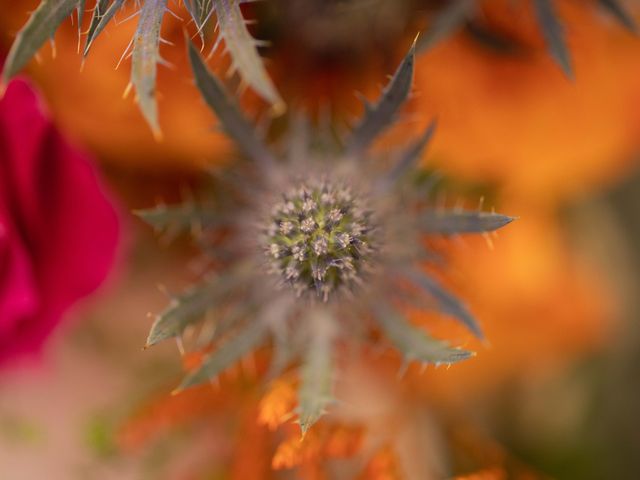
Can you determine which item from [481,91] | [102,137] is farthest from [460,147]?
[102,137]

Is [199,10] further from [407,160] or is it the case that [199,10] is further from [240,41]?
[407,160]

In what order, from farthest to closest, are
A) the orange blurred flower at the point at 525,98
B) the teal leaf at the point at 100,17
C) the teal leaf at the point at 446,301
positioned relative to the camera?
the orange blurred flower at the point at 525,98, the teal leaf at the point at 446,301, the teal leaf at the point at 100,17

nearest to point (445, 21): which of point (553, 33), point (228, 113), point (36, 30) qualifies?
point (553, 33)

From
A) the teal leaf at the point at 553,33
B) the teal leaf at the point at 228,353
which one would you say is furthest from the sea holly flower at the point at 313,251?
the teal leaf at the point at 553,33

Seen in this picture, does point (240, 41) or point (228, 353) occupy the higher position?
point (240, 41)

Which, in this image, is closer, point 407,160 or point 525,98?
point 407,160

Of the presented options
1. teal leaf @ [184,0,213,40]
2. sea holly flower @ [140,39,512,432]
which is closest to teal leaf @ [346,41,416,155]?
sea holly flower @ [140,39,512,432]

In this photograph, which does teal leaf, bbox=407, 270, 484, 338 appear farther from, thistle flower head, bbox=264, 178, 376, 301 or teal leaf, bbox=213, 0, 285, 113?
teal leaf, bbox=213, 0, 285, 113

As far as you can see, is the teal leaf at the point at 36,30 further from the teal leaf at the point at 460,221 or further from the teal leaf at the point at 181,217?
the teal leaf at the point at 460,221
